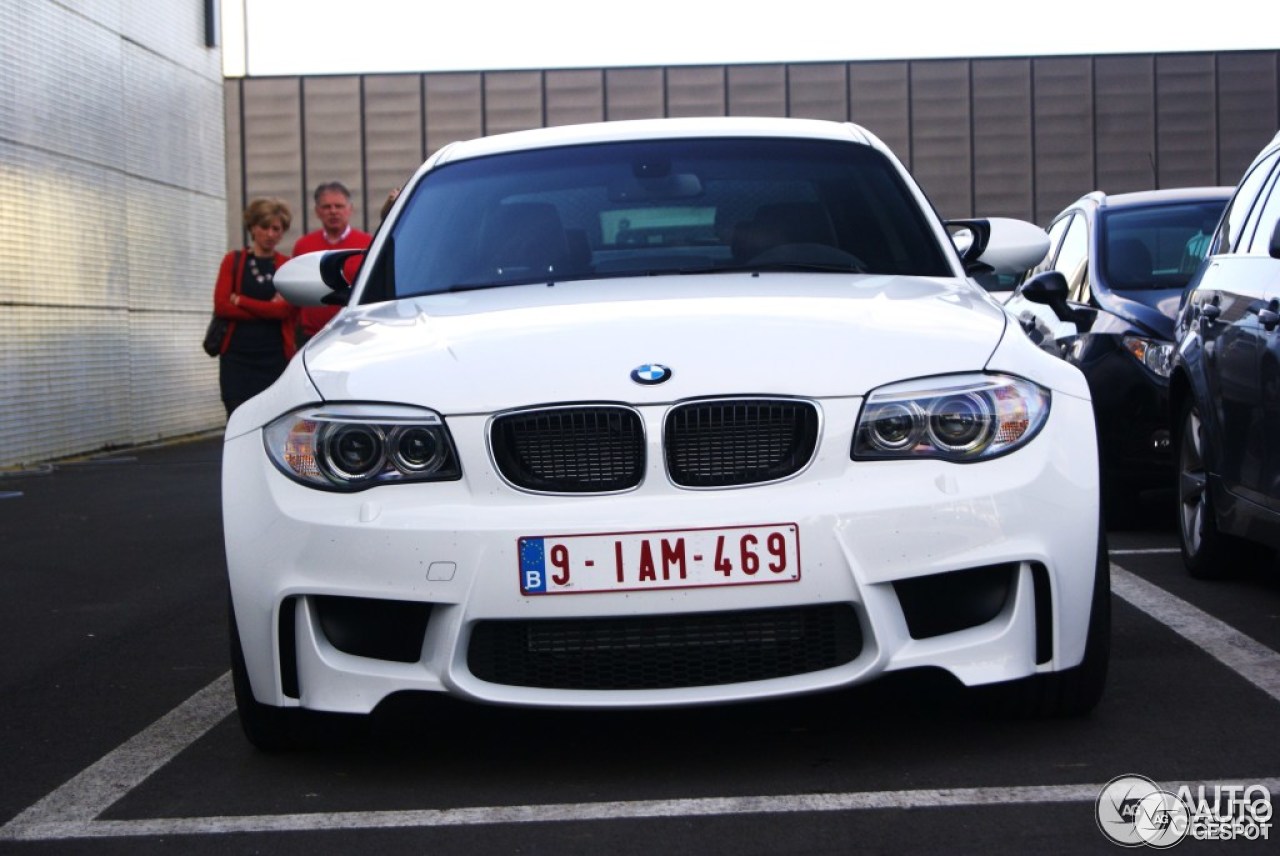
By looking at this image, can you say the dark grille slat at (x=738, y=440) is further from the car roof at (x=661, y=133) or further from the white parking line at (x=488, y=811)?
the car roof at (x=661, y=133)

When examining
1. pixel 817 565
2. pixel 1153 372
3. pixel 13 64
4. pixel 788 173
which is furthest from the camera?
pixel 13 64

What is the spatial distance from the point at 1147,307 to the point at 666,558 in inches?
202

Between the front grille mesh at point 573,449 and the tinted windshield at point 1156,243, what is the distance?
5.40m

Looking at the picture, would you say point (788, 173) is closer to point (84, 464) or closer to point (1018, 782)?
point (1018, 782)

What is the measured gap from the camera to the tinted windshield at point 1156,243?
8.95 m

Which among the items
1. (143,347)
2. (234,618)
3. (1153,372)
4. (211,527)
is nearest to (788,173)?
(234,618)

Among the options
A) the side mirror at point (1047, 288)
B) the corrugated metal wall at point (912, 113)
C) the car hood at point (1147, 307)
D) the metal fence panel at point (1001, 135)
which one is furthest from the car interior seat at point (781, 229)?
the metal fence panel at point (1001, 135)

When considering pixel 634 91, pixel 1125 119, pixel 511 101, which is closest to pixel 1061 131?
Result: pixel 1125 119

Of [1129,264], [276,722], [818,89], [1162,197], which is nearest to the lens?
[276,722]

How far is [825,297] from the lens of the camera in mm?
4512

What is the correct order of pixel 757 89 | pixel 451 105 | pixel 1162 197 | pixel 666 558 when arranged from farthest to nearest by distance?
pixel 451 105
pixel 757 89
pixel 1162 197
pixel 666 558

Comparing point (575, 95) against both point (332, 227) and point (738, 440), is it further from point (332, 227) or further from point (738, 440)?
point (738, 440)

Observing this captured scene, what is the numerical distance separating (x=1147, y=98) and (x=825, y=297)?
22.1m

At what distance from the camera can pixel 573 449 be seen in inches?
157
